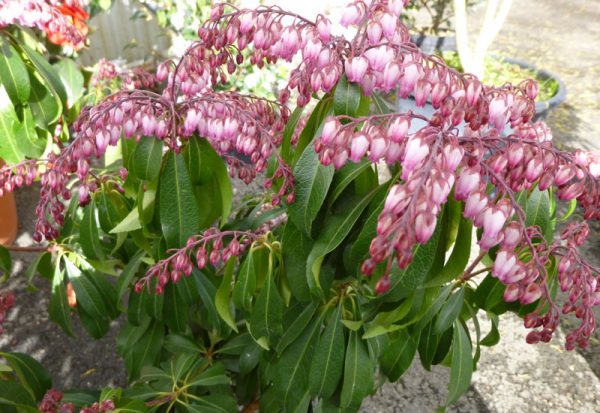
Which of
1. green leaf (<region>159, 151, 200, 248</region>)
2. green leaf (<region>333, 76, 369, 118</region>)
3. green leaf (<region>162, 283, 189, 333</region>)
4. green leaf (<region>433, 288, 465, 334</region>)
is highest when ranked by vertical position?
green leaf (<region>333, 76, 369, 118</region>)

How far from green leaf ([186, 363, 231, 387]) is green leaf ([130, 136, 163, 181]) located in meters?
0.59

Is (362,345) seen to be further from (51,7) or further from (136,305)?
(51,7)

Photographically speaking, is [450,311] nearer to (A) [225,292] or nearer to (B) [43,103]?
(A) [225,292]

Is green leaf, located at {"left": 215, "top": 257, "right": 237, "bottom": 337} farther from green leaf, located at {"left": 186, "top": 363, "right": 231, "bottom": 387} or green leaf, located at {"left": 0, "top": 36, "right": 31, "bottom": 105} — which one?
green leaf, located at {"left": 0, "top": 36, "right": 31, "bottom": 105}

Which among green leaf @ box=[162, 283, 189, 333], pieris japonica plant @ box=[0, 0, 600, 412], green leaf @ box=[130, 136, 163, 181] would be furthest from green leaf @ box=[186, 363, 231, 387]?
green leaf @ box=[130, 136, 163, 181]

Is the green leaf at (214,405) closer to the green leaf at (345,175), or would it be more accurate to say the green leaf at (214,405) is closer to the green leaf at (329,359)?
the green leaf at (329,359)

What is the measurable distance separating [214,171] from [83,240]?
0.45m

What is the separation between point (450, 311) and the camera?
1.00 metres

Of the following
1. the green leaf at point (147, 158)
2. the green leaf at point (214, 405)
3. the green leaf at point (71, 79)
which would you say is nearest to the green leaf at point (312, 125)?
the green leaf at point (147, 158)

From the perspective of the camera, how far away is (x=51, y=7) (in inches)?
54.3

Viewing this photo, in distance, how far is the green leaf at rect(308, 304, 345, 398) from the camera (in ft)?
3.35

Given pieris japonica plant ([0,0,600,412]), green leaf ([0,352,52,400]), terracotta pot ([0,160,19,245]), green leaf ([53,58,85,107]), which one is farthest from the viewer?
terracotta pot ([0,160,19,245])

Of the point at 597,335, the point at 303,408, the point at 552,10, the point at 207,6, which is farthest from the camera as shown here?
the point at 552,10

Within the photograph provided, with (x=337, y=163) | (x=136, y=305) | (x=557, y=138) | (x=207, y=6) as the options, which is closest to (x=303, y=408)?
(x=136, y=305)
